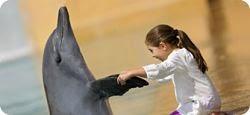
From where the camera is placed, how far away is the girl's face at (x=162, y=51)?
67.6 inches

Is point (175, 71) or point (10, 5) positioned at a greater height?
point (10, 5)

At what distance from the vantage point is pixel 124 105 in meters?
2.17

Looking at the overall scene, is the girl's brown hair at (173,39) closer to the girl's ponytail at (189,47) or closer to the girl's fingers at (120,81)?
the girl's ponytail at (189,47)

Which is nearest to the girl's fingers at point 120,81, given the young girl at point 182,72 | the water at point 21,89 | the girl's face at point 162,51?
the young girl at point 182,72

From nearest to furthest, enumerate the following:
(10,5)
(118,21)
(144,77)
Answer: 1. (144,77)
2. (10,5)
3. (118,21)

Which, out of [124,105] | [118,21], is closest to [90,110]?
[124,105]

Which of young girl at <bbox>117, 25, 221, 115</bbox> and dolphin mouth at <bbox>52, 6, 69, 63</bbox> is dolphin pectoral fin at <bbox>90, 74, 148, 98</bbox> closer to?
young girl at <bbox>117, 25, 221, 115</bbox>

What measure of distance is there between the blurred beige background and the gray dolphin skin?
84 mm

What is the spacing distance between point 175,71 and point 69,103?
335mm

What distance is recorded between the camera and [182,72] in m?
1.72

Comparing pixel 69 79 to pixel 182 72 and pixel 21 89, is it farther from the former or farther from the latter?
pixel 21 89

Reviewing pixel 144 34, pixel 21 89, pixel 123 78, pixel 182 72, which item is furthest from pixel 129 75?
pixel 21 89

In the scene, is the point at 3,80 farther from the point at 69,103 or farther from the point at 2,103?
the point at 69,103

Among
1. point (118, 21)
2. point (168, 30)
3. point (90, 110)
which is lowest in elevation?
point (90, 110)
